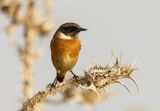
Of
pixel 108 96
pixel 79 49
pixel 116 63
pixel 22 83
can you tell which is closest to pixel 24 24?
pixel 22 83

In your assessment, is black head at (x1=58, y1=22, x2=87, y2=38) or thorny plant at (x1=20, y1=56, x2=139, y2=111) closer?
thorny plant at (x1=20, y1=56, x2=139, y2=111)

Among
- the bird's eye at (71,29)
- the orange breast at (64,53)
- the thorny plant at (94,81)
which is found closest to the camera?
the thorny plant at (94,81)

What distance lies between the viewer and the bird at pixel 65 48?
630 cm

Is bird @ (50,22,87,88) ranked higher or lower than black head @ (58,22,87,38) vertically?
lower

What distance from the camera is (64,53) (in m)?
6.49

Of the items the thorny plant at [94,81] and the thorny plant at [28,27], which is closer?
the thorny plant at [94,81]

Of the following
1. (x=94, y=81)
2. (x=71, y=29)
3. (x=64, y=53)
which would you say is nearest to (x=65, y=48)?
(x=64, y=53)

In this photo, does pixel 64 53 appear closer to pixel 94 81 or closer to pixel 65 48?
pixel 65 48

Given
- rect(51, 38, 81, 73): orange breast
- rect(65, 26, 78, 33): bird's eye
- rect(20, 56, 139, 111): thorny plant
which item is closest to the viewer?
rect(20, 56, 139, 111): thorny plant

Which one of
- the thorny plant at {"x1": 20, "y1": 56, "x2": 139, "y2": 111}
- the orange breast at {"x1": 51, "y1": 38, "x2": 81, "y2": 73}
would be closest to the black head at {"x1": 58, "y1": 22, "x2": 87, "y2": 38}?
the orange breast at {"x1": 51, "y1": 38, "x2": 81, "y2": 73}

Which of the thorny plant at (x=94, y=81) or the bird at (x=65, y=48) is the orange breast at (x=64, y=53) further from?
the thorny plant at (x=94, y=81)

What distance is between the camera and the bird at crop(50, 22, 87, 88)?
20.7 ft

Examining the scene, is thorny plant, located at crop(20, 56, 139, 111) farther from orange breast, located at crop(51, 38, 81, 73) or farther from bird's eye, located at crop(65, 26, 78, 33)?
bird's eye, located at crop(65, 26, 78, 33)

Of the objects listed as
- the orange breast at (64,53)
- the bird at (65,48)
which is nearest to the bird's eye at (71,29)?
the bird at (65,48)
